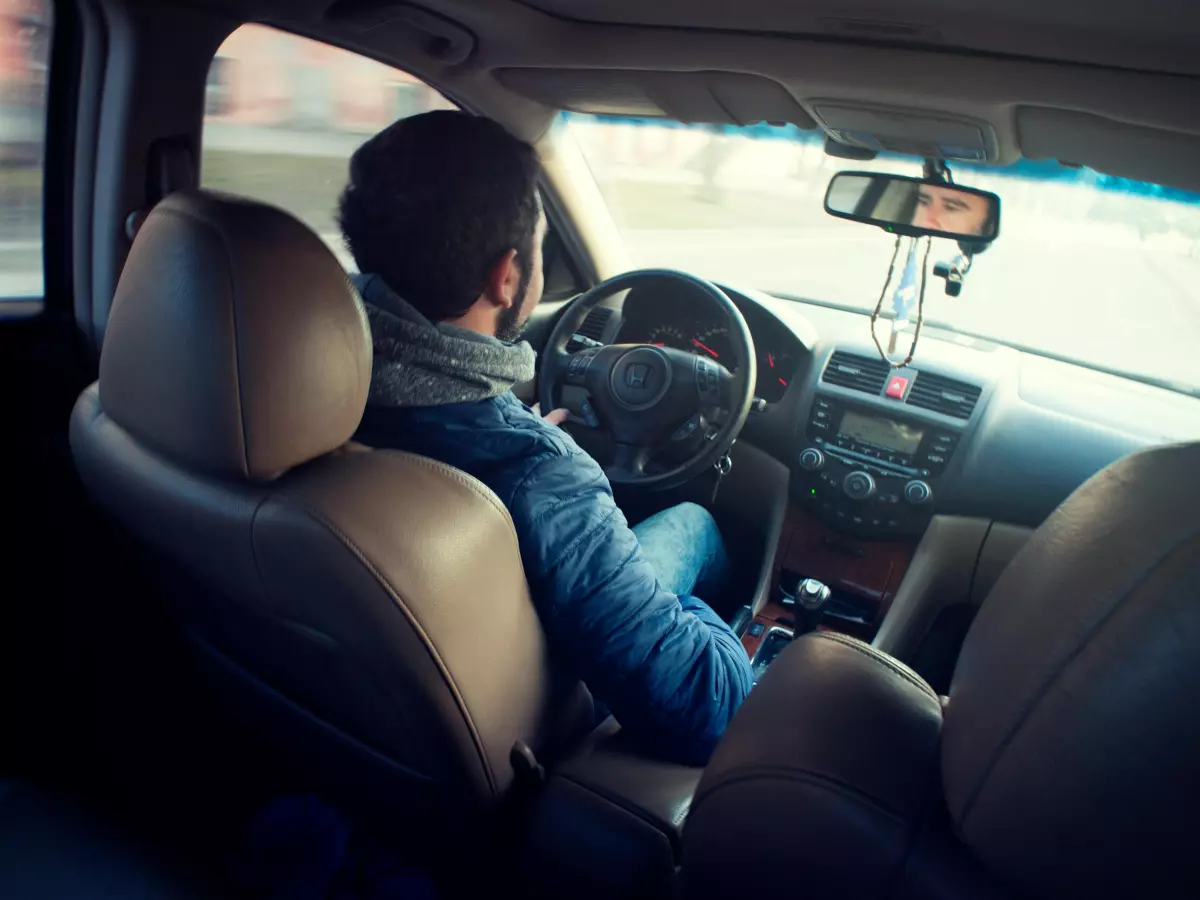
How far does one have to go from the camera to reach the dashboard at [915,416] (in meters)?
2.58

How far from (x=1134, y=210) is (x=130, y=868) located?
3.18 m

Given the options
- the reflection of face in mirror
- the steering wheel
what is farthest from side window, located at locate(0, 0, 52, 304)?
the reflection of face in mirror

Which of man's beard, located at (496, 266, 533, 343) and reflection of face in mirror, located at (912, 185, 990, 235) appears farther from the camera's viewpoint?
reflection of face in mirror, located at (912, 185, 990, 235)

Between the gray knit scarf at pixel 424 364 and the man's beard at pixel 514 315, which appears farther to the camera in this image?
the man's beard at pixel 514 315

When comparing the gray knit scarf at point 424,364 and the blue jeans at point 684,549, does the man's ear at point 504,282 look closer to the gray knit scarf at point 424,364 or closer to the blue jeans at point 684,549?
the gray knit scarf at point 424,364

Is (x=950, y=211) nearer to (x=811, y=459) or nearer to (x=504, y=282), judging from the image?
(x=811, y=459)

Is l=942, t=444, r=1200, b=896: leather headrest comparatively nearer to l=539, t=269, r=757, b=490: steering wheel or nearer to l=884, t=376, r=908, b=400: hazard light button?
l=539, t=269, r=757, b=490: steering wheel

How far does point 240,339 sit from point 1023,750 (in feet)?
3.46

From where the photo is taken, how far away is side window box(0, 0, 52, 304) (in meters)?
2.08

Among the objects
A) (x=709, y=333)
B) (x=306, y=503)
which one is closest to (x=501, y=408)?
(x=306, y=503)

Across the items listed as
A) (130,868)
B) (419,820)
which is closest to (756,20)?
(419,820)

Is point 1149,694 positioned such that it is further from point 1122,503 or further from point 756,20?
point 756,20

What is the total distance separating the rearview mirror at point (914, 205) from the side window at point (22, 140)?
2.02 metres

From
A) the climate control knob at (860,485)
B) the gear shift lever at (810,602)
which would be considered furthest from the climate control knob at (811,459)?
the gear shift lever at (810,602)
